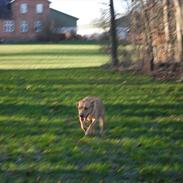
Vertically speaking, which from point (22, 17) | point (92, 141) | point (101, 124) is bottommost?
point (92, 141)

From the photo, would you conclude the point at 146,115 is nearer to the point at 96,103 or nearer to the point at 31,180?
the point at 96,103

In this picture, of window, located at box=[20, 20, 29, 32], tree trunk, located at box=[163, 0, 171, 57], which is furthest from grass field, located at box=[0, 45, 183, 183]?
window, located at box=[20, 20, 29, 32]

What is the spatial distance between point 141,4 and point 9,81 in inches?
346

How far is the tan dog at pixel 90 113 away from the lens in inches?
366

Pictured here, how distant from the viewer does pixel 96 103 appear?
942cm

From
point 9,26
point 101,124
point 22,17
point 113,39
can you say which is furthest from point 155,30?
point 22,17

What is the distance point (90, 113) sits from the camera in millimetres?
9422

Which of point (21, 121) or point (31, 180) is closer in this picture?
point (31, 180)

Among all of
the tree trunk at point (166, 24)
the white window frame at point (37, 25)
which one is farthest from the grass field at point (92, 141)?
the white window frame at point (37, 25)

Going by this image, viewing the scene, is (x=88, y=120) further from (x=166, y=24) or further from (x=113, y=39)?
(x=113, y=39)

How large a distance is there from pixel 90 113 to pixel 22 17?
10434 centimetres

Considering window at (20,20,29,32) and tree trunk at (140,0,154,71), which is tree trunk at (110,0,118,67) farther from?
window at (20,20,29,32)

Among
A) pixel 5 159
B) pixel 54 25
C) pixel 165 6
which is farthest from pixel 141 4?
pixel 54 25

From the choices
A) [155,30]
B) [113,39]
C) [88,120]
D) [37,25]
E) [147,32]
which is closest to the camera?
[88,120]
